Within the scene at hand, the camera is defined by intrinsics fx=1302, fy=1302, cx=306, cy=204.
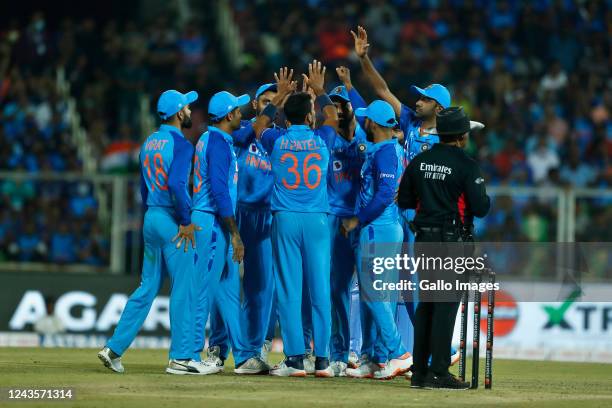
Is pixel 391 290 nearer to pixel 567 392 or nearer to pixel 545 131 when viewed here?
pixel 567 392

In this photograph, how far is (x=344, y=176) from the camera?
1227 cm

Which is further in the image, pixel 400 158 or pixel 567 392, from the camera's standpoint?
pixel 400 158

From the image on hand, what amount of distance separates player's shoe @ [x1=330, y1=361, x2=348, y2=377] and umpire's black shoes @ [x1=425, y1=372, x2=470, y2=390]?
1449 mm

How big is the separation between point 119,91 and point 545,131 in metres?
7.57

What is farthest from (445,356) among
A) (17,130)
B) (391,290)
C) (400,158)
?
(17,130)

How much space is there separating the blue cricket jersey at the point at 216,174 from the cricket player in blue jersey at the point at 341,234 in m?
0.98

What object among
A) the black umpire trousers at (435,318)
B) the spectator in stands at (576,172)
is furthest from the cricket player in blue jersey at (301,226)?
the spectator in stands at (576,172)

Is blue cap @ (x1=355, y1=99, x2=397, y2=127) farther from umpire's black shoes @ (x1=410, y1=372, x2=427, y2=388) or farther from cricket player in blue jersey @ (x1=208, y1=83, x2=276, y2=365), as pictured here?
umpire's black shoes @ (x1=410, y1=372, x2=427, y2=388)

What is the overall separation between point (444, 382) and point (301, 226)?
6.52 feet

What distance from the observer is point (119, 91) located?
76.6ft

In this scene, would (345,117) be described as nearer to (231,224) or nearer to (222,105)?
(222,105)

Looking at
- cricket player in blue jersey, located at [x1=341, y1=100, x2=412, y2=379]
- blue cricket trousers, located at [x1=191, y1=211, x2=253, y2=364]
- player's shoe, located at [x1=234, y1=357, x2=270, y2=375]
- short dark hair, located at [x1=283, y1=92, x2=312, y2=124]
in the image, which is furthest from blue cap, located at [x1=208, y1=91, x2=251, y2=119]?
player's shoe, located at [x1=234, y1=357, x2=270, y2=375]

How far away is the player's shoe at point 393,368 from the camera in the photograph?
1197cm

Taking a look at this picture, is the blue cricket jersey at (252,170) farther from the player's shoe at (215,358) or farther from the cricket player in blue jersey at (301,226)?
the player's shoe at (215,358)
